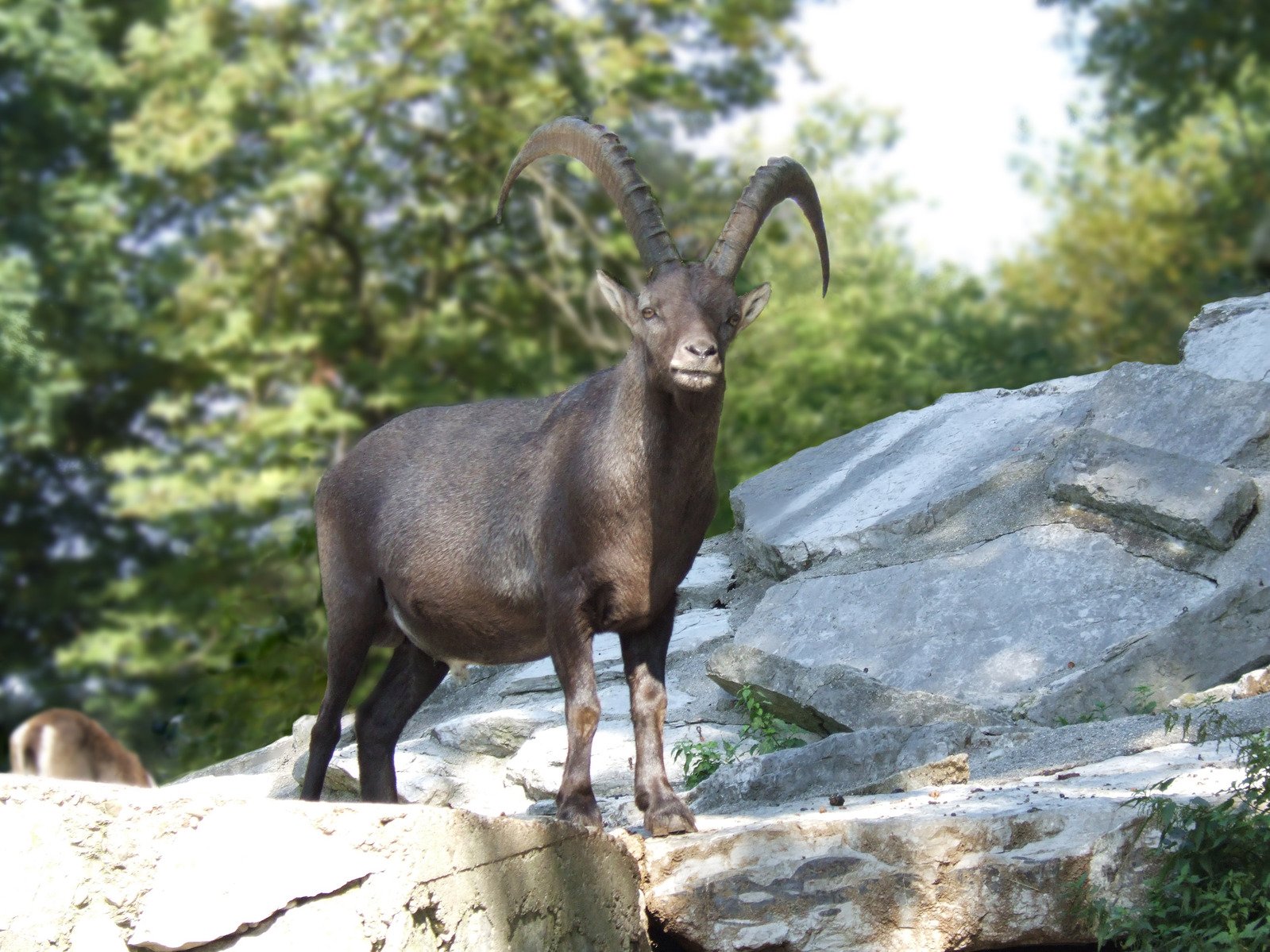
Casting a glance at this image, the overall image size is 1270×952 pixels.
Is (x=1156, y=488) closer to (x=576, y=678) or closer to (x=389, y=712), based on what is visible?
(x=576, y=678)

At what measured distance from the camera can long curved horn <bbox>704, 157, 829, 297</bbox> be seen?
17.4 feet

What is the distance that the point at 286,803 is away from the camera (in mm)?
3695

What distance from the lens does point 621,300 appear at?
535 centimetres

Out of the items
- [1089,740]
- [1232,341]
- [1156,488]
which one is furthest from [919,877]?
[1232,341]

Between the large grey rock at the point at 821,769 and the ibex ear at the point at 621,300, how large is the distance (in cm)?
162

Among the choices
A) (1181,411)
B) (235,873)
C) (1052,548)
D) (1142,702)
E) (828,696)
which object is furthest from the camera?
(1181,411)

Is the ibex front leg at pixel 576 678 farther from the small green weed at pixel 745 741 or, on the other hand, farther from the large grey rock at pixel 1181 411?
the large grey rock at pixel 1181 411

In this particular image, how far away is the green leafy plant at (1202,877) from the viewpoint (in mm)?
4113

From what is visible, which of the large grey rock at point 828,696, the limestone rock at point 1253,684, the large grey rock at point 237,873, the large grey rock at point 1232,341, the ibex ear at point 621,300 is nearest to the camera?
the large grey rock at point 237,873

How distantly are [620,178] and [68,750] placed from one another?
8047 millimetres

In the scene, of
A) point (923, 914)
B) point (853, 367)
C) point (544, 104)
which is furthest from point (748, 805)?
point (544, 104)

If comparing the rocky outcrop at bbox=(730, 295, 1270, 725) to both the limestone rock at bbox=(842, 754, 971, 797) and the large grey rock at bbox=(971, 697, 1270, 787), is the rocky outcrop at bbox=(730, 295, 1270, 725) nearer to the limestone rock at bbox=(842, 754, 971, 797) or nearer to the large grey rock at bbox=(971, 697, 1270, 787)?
the large grey rock at bbox=(971, 697, 1270, 787)

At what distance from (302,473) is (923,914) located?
11666 mm

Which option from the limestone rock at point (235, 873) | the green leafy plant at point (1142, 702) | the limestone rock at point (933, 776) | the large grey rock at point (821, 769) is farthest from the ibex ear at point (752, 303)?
the limestone rock at point (235, 873)
